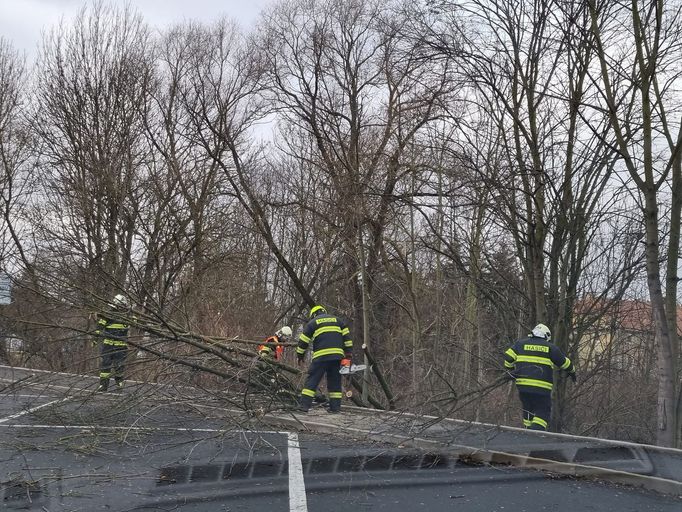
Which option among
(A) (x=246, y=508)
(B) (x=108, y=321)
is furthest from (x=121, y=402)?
(A) (x=246, y=508)

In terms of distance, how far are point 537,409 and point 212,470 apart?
4589mm

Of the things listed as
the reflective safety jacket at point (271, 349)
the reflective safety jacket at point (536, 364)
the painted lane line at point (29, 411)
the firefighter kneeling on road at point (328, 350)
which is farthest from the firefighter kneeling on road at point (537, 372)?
the painted lane line at point (29, 411)

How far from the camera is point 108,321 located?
939 centimetres

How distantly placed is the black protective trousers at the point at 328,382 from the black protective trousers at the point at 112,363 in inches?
91.5

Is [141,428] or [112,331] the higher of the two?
[112,331]

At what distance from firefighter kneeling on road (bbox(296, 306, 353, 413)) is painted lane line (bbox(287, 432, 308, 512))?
66.2 inches

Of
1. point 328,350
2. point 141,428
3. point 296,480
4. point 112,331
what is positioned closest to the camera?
point 296,480

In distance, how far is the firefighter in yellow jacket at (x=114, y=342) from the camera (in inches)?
337

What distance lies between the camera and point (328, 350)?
31.4ft

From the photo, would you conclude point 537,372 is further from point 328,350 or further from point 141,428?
point 141,428

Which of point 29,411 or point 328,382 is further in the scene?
point 328,382

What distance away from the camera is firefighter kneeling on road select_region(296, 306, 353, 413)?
952cm

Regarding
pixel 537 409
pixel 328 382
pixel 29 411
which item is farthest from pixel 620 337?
pixel 29 411

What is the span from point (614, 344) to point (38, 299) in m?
14.1
